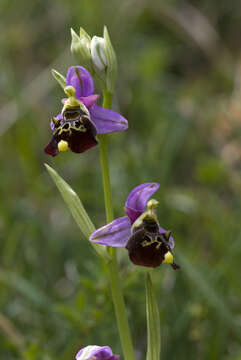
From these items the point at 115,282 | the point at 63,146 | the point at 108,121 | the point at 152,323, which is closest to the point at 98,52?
the point at 108,121

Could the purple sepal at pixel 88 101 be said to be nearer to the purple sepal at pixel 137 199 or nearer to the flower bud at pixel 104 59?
the flower bud at pixel 104 59

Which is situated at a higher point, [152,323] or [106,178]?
[106,178]

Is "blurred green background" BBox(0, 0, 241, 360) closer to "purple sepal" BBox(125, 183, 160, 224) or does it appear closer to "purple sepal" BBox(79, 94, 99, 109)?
"purple sepal" BBox(125, 183, 160, 224)

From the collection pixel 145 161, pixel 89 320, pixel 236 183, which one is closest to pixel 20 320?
pixel 89 320

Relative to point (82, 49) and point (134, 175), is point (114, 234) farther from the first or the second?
point (134, 175)

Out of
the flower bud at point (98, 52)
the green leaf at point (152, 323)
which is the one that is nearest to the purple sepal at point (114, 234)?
the green leaf at point (152, 323)

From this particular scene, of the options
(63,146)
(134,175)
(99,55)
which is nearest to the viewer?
(63,146)
